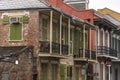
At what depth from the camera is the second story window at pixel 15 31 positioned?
30758mm

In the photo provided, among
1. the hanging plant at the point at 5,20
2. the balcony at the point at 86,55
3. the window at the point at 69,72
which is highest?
the hanging plant at the point at 5,20

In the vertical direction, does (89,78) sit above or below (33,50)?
below

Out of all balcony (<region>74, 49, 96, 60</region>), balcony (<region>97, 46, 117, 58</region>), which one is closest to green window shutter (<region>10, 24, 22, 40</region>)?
balcony (<region>74, 49, 96, 60</region>)

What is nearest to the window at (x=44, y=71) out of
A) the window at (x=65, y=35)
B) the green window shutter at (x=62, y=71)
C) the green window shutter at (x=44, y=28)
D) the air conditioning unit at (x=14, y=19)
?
the green window shutter at (x=44, y=28)

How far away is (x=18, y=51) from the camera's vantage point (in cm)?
2975

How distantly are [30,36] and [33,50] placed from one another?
949 millimetres

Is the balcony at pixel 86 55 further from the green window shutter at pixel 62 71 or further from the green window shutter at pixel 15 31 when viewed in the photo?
the green window shutter at pixel 15 31

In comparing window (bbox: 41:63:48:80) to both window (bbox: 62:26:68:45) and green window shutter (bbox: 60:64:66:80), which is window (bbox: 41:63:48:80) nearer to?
green window shutter (bbox: 60:64:66:80)

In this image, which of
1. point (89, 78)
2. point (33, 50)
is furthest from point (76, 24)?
point (33, 50)

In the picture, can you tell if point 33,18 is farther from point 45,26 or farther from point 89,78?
point 89,78

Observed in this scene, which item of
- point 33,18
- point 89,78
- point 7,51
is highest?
point 33,18

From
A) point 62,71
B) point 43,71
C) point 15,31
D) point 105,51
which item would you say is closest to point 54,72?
point 62,71

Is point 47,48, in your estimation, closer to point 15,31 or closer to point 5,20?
point 15,31

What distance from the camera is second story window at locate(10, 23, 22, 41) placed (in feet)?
101
